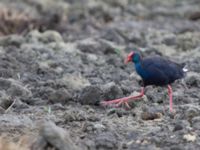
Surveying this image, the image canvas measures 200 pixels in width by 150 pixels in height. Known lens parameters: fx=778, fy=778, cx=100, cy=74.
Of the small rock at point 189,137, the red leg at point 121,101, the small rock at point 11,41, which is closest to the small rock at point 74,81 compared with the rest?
the red leg at point 121,101

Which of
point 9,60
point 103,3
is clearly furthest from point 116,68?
point 103,3

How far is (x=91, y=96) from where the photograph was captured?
391 inches

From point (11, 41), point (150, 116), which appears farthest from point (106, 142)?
point (11, 41)

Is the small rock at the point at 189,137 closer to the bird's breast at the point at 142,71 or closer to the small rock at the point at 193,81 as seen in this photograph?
the bird's breast at the point at 142,71

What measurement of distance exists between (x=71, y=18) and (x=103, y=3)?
3609 mm

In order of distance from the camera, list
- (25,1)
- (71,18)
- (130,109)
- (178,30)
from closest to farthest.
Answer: (130,109), (178,30), (71,18), (25,1)

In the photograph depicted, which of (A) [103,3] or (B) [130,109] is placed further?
(A) [103,3]

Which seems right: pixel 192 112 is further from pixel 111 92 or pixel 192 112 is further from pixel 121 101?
pixel 111 92

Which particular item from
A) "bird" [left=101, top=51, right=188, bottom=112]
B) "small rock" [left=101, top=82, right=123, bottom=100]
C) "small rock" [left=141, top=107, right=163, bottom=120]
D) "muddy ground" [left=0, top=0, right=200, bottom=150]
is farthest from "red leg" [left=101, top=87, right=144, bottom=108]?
"small rock" [left=141, top=107, right=163, bottom=120]

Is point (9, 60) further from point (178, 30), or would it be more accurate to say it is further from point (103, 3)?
point (103, 3)

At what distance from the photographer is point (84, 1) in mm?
25125

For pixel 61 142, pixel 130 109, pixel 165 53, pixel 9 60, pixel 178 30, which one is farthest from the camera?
pixel 178 30

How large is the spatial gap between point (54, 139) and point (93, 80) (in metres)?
4.55

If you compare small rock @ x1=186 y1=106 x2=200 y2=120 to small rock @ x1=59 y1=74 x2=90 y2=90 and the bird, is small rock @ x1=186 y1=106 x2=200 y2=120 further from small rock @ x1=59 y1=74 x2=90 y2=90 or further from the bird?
small rock @ x1=59 y1=74 x2=90 y2=90
